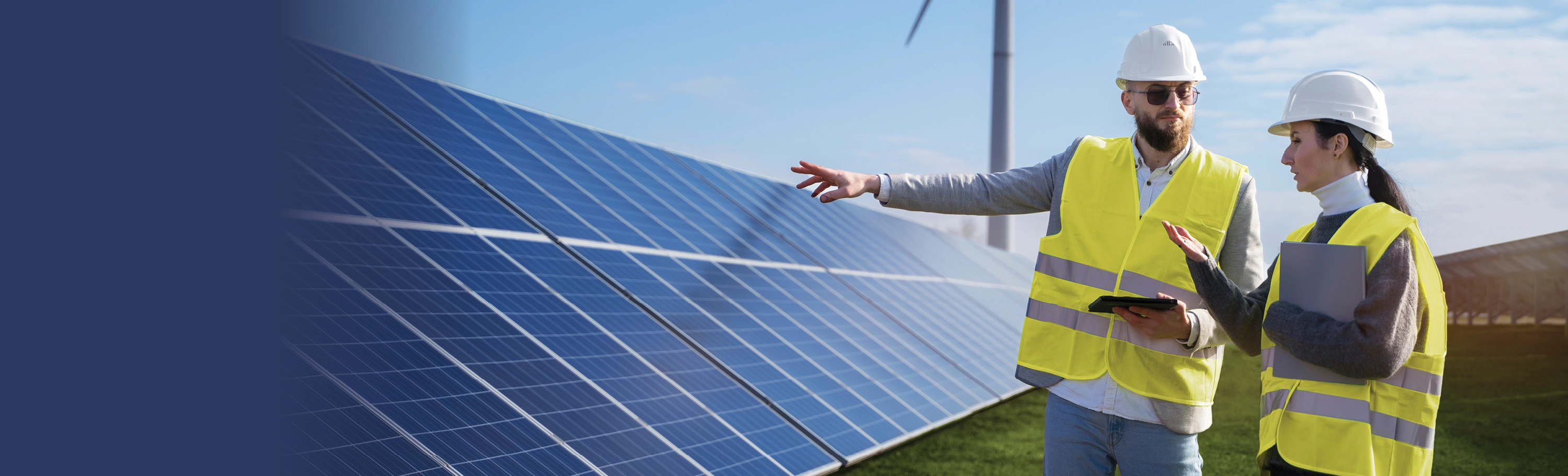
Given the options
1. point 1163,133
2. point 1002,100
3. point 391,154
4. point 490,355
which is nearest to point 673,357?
point 490,355

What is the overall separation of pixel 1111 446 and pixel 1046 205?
1048 millimetres

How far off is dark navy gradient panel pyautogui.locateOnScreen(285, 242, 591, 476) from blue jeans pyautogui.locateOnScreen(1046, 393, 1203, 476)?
261 centimetres

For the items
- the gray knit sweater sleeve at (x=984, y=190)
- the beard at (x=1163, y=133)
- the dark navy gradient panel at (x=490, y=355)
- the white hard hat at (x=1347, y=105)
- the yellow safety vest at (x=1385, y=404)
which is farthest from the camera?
the dark navy gradient panel at (x=490, y=355)

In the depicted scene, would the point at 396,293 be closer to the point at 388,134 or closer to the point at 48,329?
the point at 388,134

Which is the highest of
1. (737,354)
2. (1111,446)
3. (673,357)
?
(1111,446)

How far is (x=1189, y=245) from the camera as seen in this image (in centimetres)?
346

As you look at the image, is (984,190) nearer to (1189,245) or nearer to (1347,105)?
(1189,245)

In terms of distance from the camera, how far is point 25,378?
161 centimetres

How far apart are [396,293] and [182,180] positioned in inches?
171

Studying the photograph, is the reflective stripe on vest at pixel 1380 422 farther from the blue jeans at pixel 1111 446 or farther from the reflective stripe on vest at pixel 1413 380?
the blue jeans at pixel 1111 446

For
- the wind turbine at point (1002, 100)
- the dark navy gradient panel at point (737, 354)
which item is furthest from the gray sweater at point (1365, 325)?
the wind turbine at point (1002, 100)

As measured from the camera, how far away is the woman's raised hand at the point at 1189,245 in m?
3.45

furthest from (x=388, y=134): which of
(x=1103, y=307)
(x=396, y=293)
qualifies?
(x=1103, y=307)

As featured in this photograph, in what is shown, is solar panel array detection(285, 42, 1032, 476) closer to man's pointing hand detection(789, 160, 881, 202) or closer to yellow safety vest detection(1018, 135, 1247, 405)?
man's pointing hand detection(789, 160, 881, 202)
